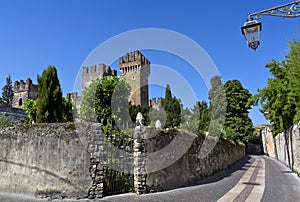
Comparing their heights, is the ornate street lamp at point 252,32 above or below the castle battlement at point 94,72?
below

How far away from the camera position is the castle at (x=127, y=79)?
3397cm

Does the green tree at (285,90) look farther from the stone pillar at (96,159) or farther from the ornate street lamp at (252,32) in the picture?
the stone pillar at (96,159)

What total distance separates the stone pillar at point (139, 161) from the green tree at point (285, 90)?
6801 mm

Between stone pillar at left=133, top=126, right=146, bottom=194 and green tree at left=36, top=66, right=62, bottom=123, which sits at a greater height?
→ green tree at left=36, top=66, right=62, bottom=123

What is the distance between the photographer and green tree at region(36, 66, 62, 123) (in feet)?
38.5

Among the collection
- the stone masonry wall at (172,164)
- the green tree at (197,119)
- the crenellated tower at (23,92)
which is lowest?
the stone masonry wall at (172,164)

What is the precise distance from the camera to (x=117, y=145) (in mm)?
6852

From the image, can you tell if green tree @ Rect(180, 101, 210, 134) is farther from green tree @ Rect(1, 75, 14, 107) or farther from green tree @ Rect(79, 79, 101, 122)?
green tree @ Rect(1, 75, 14, 107)

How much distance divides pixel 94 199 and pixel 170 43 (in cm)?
767

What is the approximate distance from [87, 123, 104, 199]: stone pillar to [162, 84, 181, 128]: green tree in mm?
20855

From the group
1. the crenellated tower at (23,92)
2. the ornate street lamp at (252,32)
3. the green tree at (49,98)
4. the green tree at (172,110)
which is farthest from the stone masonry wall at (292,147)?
the crenellated tower at (23,92)

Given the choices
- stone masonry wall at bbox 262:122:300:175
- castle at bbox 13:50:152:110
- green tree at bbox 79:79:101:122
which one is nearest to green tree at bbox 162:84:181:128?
castle at bbox 13:50:152:110

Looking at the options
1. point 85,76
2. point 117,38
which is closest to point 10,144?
point 117,38

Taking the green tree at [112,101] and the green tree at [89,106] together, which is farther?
the green tree at [112,101]
